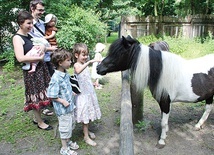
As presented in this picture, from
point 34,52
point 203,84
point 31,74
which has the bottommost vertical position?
point 203,84

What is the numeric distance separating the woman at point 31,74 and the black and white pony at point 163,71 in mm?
1053

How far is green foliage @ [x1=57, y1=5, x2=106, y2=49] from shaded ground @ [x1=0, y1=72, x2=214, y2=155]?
3.41 metres

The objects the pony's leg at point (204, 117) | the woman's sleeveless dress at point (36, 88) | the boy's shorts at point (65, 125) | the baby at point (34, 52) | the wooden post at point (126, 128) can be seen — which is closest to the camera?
the wooden post at point (126, 128)

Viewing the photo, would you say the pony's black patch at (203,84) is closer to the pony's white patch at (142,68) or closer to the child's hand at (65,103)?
the pony's white patch at (142,68)

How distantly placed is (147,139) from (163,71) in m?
1.15

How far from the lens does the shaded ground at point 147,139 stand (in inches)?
120

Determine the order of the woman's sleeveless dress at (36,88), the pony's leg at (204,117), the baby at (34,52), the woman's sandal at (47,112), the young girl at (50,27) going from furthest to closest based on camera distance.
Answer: the woman's sandal at (47,112) → the young girl at (50,27) → the pony's leg at (204,117) → the woman's sleeveless dress at (36,88) → the baby at (34,52)

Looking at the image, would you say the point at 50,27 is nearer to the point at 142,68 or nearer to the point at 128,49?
the point at 128,49

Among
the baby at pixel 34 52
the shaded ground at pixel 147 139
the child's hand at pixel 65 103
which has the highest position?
the baby at pixel 34 52

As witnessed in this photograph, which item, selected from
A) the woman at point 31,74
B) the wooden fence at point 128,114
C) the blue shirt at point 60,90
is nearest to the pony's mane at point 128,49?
the wooden fence at point 128,114

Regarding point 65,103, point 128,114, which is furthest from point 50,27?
point 128,114

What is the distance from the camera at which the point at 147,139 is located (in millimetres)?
3342

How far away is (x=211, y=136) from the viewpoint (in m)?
3.43

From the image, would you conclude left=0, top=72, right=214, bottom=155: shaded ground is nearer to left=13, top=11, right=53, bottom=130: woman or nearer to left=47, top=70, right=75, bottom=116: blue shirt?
left=13, top=11, right=53, bottom=130: woman
